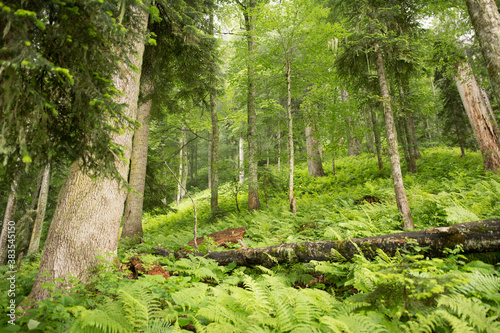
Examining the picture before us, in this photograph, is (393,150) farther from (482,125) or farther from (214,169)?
(214,169)

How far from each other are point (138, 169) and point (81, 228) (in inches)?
174

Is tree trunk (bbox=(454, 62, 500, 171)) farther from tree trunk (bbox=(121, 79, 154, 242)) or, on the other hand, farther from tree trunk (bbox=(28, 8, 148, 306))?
tree trunk (bbox=(28, 8, 148, 306))

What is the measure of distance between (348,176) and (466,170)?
14.7ft

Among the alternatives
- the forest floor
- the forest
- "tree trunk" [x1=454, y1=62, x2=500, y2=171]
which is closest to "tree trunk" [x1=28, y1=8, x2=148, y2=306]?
the forest

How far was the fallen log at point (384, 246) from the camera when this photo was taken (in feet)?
11.0

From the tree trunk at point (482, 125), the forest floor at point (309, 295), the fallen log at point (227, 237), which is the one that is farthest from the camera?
the tree trunk at point (482, 125)

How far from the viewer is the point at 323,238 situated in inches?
206

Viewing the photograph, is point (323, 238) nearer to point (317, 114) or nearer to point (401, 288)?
point (401, 288)

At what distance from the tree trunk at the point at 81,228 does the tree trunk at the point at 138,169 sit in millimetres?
3908

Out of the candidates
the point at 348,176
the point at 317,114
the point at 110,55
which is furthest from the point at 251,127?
the point at 110,55

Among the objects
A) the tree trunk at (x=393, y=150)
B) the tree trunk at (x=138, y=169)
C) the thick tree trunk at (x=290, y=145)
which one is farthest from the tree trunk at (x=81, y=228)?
the tree trunk at (x=393, y=150)

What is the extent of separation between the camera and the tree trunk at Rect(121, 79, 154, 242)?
7.82m

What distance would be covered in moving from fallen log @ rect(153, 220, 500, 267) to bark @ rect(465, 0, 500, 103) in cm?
344

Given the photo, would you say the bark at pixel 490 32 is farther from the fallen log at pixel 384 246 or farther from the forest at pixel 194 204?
the fallen log at pixel 384 246
